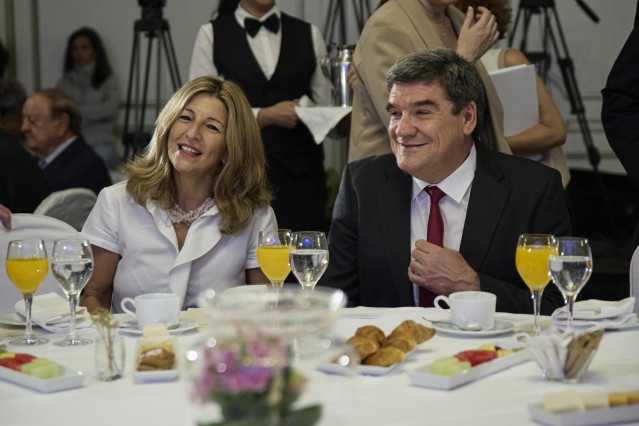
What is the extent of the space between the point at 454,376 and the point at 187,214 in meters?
1.26

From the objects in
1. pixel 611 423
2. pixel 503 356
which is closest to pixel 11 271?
pixel 503 356

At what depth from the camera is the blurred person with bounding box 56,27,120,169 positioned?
6336 mm

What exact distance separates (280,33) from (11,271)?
2.35 metres

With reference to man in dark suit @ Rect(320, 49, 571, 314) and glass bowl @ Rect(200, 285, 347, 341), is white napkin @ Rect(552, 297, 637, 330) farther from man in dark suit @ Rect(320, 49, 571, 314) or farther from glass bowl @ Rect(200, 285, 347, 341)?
glass bowl @ Rect(200, 285, 347, 341)

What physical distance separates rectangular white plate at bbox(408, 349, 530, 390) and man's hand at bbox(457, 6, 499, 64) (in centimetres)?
146

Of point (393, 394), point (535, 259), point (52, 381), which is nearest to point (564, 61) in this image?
point (535, 259)

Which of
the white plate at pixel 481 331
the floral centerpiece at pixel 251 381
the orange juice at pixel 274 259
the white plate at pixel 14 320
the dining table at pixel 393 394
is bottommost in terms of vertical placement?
the white plate at pixel 14 320

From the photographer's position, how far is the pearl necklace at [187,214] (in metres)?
2.33

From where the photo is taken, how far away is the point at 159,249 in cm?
229

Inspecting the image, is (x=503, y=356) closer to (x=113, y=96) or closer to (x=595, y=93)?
(x=595, y=93)

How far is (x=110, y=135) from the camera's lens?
21.1 ft

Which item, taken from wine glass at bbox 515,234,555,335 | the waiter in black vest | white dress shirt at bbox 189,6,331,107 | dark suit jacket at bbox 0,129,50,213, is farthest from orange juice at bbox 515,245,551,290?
dark suit jacket at bbox 0,129,50,213

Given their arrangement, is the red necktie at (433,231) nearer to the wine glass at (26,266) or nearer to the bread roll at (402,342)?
the bread roll at (402,342)

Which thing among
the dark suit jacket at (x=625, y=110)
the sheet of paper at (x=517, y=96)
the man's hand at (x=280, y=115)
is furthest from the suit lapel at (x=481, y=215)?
the man's hand at (x=280, y=115)
